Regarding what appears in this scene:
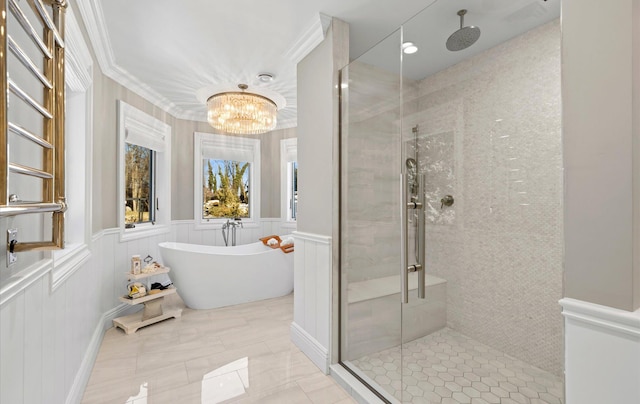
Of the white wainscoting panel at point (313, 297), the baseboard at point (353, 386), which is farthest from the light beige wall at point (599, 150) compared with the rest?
the white wainscoting panel at point (313, 297)

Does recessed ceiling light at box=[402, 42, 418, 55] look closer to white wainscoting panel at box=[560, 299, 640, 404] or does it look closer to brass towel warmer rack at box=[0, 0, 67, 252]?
white wainscoting panel at box=[560, 299, 640, 404]

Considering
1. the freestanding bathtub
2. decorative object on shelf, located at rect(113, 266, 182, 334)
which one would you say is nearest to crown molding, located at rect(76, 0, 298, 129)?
the freestanding bathtub

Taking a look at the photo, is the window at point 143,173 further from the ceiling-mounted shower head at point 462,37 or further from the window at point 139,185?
the ceiling-mounted shower head at point 462,37

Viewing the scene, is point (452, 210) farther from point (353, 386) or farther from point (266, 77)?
point (266, 77)

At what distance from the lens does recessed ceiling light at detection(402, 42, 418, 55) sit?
178 cm

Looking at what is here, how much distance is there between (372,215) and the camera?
1934 millimetres

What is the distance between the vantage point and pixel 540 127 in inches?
55.7

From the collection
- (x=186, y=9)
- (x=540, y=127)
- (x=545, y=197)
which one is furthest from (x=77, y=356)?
(x=540, y=127)

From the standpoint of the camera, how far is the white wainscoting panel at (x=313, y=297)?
2041mm

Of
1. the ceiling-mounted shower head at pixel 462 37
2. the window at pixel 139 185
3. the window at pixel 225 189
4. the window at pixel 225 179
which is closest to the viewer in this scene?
the ceiling-mounted shower head at pixel 462 37

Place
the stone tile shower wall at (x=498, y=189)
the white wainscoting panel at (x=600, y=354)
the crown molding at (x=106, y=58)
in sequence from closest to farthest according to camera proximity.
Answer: the white wainscoting panel at (x=600, y=354)
the stone tile shower wall at (x=498, y=189)
the crown molding at (x=106, y=58)

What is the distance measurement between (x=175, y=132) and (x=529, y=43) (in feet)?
13.4

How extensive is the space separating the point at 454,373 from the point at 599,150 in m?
1.35

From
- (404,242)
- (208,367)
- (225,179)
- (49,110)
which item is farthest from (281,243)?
(49,110)
